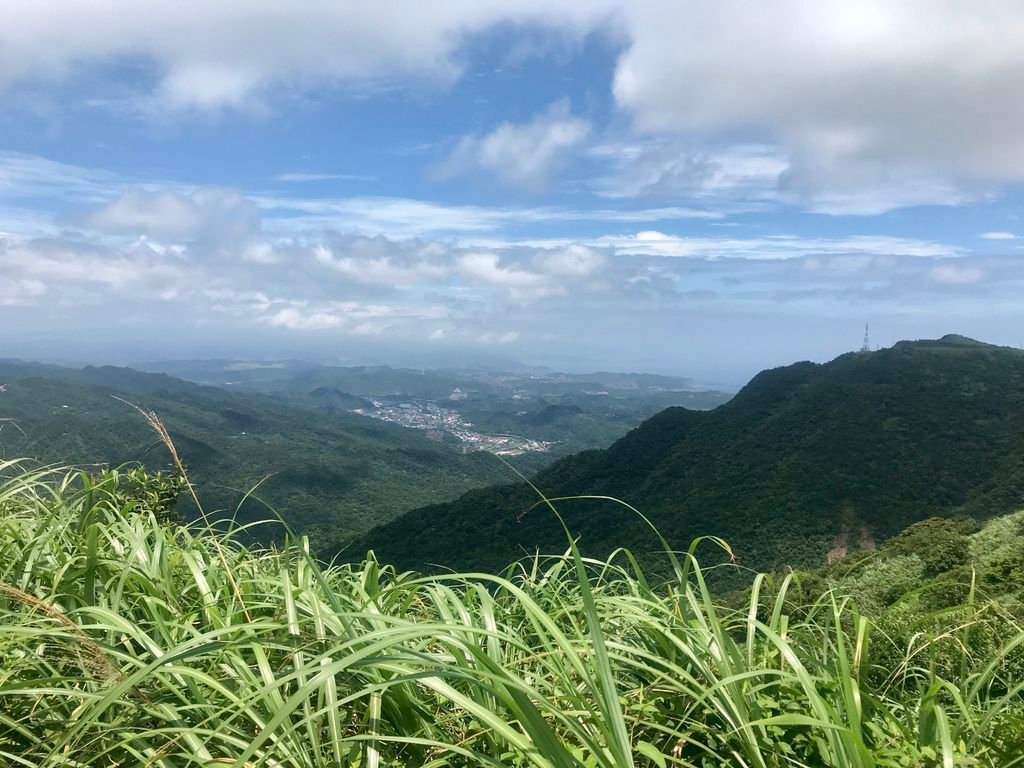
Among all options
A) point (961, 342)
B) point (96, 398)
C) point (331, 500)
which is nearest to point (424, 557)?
point (331, 500)

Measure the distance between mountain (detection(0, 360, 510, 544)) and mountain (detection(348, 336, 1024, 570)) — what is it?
416 inches

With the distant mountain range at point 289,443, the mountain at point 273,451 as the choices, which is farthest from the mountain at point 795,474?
the mountain at point 273,451

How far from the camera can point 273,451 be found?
82.2 meters

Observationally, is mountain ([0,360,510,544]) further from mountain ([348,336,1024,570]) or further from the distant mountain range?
mountain ([348,336,1024,570])

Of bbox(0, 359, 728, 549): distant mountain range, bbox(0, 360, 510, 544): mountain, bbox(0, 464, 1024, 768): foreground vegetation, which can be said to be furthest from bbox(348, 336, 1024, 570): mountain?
bbox(0, 464, 1024, 768): foreground vegetation

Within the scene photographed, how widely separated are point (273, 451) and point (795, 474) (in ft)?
206

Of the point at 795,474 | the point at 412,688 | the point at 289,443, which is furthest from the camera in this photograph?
the point at 289,443

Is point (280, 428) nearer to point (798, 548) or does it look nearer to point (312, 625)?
point (798, 548)

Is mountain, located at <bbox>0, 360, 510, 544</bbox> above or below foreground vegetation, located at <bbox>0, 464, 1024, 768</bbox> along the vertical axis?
below

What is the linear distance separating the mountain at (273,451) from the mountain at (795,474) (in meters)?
10.6

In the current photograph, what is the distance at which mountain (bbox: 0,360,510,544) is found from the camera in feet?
194

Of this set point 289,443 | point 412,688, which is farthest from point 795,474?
point 289,443

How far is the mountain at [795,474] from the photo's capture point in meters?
35.5

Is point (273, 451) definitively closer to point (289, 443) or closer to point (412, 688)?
point (289, 443)
